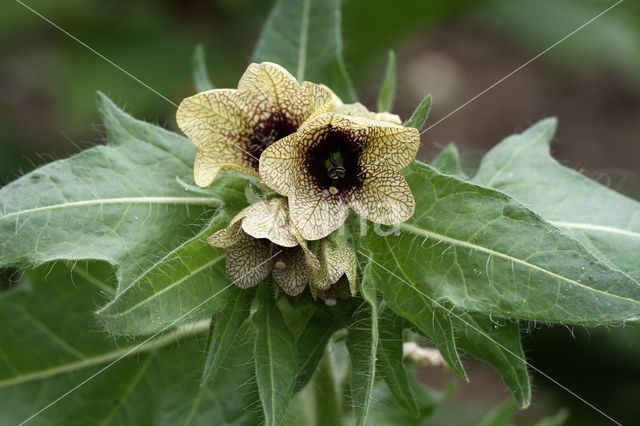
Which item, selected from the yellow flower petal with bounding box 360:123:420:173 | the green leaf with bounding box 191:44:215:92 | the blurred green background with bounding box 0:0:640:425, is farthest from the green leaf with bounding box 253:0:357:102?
the blurred green background with bounding box 0:0:640:425

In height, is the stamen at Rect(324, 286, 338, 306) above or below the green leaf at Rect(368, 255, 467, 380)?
above

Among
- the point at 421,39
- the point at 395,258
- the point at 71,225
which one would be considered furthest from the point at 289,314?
the point at 421,39

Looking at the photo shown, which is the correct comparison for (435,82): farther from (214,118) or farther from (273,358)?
(273,358)

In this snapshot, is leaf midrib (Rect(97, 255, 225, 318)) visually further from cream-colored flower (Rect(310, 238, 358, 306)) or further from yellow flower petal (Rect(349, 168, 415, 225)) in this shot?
yellow flower petal (Rect(349, 168, 415, 225))

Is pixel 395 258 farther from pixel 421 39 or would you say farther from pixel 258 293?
pixel 421 39

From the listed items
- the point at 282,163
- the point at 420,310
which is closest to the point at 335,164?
the point at 282,163

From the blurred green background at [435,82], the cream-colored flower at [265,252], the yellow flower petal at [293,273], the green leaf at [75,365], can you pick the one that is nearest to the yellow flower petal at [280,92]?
the cream-colored flower at [265,252]
